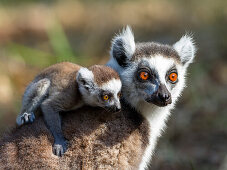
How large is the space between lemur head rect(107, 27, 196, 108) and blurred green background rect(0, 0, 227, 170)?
174 centimetres

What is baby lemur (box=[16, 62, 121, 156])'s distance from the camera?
5.01 metres

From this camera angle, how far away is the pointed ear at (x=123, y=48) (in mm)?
Answer: 5469

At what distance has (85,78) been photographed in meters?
5.06

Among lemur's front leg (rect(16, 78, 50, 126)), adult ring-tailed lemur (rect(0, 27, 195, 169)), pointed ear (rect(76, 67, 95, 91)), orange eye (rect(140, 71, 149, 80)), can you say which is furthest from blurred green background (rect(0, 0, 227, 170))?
lemur's front leg (rect(16, 78, 50, 126))

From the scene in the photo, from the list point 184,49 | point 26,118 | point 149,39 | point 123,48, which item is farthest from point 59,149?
point 149,39

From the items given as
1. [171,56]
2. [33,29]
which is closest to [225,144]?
[171,56]

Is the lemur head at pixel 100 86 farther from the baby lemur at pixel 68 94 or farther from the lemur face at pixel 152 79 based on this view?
the lemur face at pixel 152 79

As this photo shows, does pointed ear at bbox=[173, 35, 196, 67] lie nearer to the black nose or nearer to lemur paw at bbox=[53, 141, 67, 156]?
the black nose

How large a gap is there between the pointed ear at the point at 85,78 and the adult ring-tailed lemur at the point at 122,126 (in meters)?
0.34

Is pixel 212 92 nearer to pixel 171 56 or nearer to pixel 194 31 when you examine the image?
pixel 194 31

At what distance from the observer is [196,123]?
29.9 ft

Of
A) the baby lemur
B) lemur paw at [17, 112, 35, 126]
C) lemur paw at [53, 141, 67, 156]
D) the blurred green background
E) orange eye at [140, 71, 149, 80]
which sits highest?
orange eye at [140, 71, 149, 80]

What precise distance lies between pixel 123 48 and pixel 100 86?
692 millimetres

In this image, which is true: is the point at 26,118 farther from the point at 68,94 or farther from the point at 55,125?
the point at 68,94
